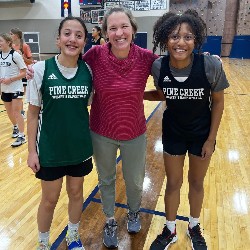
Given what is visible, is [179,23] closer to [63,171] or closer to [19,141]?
[63,171]

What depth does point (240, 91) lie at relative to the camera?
720 centimetres

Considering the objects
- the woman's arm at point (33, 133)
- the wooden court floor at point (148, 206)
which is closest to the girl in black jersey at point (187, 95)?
the wooden court floor at point (148, 206)

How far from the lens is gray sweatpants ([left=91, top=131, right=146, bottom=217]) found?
177 centimetres

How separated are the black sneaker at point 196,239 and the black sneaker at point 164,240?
12 cm

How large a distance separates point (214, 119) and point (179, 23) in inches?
23.2

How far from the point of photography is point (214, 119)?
5.46 ft

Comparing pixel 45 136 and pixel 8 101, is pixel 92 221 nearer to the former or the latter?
pixel 45 136

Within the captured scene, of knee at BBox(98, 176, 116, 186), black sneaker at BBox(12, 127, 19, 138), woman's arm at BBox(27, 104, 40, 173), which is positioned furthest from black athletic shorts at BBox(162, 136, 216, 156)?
black sneaker at BBox(12, 127, 19, 138)

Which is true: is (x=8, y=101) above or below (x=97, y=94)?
below

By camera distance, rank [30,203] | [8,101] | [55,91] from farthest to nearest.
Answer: [8,101] → [30,203] → [55,91]

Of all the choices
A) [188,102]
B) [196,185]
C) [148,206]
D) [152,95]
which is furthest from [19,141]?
[188,102]

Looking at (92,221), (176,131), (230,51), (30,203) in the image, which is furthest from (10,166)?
(230,51)

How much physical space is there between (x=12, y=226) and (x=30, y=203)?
338 mm

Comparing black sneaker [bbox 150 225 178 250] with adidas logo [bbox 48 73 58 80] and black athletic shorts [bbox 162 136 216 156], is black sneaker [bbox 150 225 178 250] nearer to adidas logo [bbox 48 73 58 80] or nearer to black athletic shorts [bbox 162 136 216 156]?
black athletic shorts [bbox 162 136 216 156]
